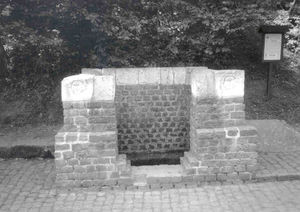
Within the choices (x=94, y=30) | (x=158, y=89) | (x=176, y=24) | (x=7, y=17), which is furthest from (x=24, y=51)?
(x=158, y=89)

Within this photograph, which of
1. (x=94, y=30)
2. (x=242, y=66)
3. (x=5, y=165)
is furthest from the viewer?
(x=242, y=66)

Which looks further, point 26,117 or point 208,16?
point 208,16

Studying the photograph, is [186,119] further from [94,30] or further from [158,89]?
[94,30]

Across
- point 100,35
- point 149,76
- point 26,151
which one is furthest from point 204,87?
point 100,35

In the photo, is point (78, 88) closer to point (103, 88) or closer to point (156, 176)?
point (103, 88)

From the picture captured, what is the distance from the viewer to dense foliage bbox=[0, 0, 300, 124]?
28.7 feet

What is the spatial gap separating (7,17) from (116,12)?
272 centimetres

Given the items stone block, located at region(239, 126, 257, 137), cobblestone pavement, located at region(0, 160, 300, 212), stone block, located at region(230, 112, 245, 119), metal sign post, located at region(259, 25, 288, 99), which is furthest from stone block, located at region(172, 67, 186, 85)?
metal sign post, located at region(259, 25, 288, 99)

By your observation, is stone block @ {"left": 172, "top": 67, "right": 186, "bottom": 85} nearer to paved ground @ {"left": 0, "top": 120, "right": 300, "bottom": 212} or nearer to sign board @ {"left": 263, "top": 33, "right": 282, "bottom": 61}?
paved ground @ {"left": 0, "top": 120, "right": 300, "bottom": 212}

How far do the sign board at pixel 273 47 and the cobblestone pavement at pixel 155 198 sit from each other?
454 centimetres

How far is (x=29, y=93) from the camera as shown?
9.05m

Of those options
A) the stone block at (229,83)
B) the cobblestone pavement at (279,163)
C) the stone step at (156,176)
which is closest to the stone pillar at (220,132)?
the stone block at (229,83)

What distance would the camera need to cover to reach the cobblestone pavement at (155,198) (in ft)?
14.5

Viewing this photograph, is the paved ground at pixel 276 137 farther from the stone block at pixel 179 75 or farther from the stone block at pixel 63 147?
the stone block at pixel 63 147
